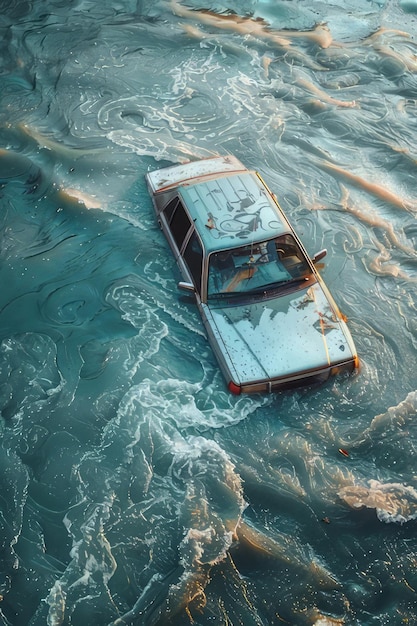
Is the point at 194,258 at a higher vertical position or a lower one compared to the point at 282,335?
higher

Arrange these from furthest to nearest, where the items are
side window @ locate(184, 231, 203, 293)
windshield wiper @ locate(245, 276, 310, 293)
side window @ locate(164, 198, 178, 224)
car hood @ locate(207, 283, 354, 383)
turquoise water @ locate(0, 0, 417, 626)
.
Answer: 1. side window @ locate(164, 198, 178, 224)
2. side window @ locate(184, 231, 203, 293)
3. windshield wiper @ locate(245, 276, 310, 293)
4. car hood @ locate(207, 283, 354, 383)
5. turquoise water @ locate(0, 0, 417, 626)

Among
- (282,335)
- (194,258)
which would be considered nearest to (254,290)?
(282,335)

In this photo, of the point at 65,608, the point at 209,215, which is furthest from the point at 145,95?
the point at 65,608

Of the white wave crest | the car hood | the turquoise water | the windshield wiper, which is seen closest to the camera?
the turquoise water

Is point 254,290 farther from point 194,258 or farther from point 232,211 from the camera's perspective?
point 232,211

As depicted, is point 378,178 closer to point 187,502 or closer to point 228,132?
point 228,132

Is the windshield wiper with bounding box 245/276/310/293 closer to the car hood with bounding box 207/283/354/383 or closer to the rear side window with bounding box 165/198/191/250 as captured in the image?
the car hood with bounding box 207/283/354/383

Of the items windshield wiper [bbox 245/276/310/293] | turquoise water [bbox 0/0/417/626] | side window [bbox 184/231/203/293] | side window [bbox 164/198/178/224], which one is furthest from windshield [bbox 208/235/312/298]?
side window [bbox 164/198/178/224]
